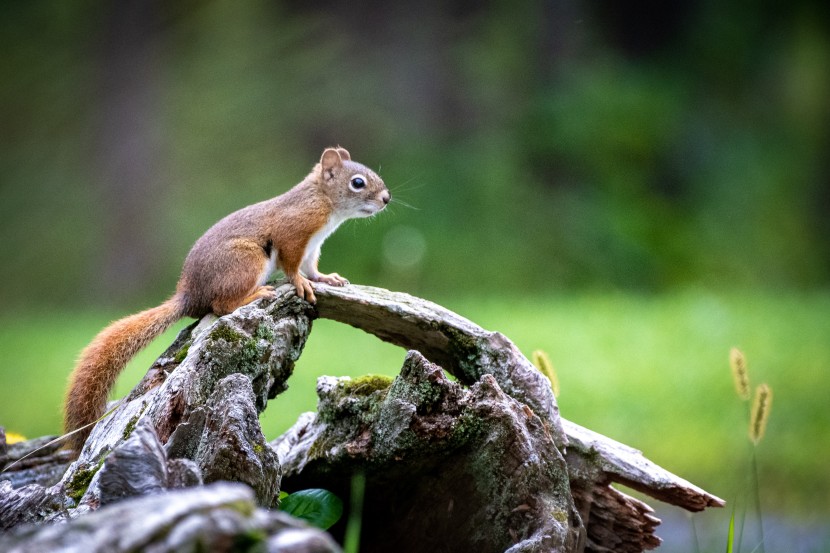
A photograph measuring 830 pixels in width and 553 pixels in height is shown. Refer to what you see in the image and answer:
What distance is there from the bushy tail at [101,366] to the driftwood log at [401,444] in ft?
0.32

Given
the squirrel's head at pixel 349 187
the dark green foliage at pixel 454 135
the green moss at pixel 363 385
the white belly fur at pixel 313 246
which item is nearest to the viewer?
the green moss at pixel 363 385

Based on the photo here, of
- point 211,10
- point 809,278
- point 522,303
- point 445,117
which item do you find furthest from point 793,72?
point 211,10

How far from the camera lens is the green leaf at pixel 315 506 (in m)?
1.19

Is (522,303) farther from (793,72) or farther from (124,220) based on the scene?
(793,72)

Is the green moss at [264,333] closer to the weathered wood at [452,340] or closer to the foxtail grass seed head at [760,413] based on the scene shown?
the weathered wood at [452,340]

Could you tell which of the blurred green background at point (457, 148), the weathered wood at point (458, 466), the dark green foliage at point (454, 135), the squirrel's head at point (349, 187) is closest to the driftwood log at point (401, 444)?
the weathered wood at point (458, 466)

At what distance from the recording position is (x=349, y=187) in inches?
77.9

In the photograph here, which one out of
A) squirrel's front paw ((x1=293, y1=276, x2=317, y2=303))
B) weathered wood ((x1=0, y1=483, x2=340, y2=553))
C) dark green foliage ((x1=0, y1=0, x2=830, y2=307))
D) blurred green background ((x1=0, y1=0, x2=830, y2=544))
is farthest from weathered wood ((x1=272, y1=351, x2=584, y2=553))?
dark green foliage ((x1=0, y1=0, x2=830, y2=307))

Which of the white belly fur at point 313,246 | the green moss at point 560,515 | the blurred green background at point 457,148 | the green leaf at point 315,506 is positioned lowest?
the green leaf at point 315,506

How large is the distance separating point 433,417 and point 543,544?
216 mm

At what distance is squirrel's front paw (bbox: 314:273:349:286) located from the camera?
5.51ft

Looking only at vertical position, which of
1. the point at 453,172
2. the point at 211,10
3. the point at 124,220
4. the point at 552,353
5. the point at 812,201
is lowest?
the point at 552,353

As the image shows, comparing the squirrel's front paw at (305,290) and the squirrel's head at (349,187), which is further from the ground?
the squirrel's head at (349,187)

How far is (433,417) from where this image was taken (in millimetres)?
1177
